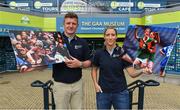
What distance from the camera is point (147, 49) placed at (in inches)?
166

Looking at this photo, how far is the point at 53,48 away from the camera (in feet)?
13.4

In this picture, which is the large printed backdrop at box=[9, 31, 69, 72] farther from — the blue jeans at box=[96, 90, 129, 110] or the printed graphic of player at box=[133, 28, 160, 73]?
the printed graphic of player at box=[133, 28, 160, 73]

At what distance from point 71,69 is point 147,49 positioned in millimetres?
1052

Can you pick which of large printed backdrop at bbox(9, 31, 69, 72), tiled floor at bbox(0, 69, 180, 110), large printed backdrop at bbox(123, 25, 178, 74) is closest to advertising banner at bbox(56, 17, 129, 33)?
tiled floor at bbox(0, 69, 180, 110)

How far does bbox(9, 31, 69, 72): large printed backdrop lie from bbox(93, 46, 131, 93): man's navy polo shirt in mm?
496

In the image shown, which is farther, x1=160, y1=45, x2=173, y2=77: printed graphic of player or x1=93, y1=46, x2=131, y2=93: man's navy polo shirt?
x1=160, y1=45, x2=173, y2=77: printed graphic of player

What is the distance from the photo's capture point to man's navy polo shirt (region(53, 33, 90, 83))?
160 inches

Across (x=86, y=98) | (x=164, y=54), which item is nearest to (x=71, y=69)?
(x=164, y=54)

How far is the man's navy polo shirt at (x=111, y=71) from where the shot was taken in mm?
3889

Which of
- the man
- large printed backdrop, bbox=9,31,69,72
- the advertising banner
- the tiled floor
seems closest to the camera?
large printed backdrop, bbox=9,31,69,72

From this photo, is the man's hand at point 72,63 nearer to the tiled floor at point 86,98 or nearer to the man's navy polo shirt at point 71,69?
the man's navy polo shirt at point 71,69

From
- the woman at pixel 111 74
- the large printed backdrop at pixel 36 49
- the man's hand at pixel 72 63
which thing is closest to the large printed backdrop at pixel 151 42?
the woman at pixel 111 74

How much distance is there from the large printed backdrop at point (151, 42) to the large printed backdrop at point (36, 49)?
0.90 metres

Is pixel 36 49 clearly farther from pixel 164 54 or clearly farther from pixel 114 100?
pixel 164 54
